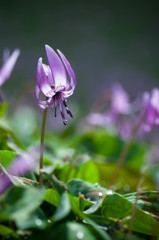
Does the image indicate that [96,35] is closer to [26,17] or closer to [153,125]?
[26,17]

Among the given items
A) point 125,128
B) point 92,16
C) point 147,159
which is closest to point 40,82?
point 125,128

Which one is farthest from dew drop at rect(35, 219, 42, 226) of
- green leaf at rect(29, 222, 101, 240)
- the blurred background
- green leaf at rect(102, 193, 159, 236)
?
the blurred background

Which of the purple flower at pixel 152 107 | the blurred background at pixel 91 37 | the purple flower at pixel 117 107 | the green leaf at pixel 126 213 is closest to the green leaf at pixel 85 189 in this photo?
the green leaf at pixel 126 213

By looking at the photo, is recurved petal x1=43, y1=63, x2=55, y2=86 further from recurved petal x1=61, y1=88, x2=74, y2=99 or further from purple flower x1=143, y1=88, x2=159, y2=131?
purple flower x1=143, y1=88, x2=159, y2=131

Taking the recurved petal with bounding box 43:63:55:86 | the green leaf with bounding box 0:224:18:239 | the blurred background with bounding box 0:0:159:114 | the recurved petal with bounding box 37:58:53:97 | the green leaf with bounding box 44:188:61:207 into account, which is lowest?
the green leaf with bounding box 0:224:18:239

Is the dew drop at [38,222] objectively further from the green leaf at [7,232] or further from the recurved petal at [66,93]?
the recurved petal at [66,93]

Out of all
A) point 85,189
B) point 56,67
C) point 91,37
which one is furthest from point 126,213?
point 91,37
